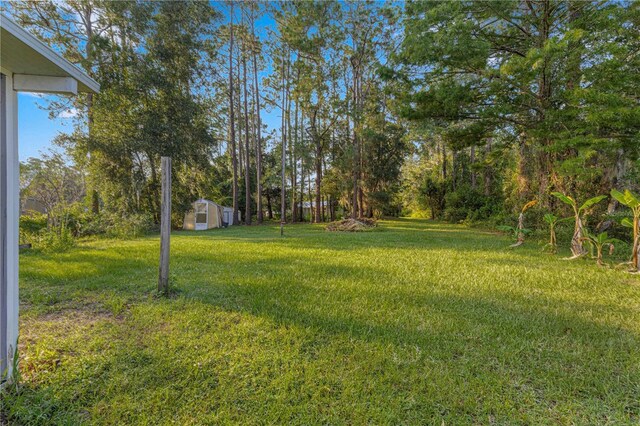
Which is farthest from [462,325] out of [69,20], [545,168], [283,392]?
[69,20]

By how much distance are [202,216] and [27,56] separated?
14.8 metres

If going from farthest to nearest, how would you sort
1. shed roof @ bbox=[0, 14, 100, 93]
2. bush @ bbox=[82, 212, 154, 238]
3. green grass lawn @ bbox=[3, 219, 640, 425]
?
bush @ bbox=[82, 212, 154, 238] → green grass lawn @ bbox=[3, 219, 640, 425] → shed roof @ bbox=[0, 14, 100, 93]

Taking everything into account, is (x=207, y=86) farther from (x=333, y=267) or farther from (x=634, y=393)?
(x=634, y=393)

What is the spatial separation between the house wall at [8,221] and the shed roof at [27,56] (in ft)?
0.32

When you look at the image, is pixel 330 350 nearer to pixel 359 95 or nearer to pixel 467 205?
pixel 467 205

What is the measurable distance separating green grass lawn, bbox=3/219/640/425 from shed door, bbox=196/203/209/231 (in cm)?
1153

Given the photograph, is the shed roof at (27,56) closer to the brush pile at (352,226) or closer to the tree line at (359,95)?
the tree line at (359,95)

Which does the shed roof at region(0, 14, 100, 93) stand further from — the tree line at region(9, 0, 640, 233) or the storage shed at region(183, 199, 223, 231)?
the storage shed at region(183, 199, 223, 231)

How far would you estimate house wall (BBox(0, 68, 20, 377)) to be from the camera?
62.5 inches

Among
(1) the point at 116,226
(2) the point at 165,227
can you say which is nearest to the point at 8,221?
(2) the point at 165,227

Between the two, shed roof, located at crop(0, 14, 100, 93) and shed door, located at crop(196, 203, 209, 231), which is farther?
shed door, located at crop(196, 203, 209, 231)

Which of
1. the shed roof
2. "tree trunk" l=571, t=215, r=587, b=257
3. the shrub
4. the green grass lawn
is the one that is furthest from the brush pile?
the shed roof

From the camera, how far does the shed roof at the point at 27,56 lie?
4.56 ft

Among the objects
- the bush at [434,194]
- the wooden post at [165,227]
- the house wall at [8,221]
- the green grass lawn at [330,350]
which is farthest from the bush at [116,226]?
the bush at [434,194]
